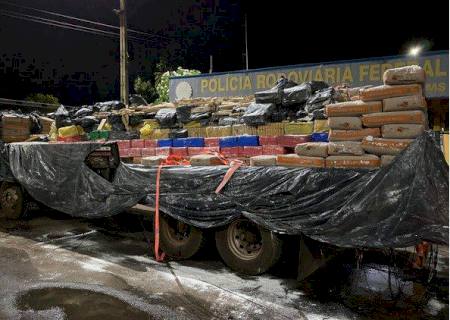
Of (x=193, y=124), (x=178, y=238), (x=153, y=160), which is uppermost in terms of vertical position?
(x=193, y=124)

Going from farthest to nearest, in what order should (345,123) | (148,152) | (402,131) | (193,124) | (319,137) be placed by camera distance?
(193,124) → (148,152) → (319,137) → (345,123) → (402,131)

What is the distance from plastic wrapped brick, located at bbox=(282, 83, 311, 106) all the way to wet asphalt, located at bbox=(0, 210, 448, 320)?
2.78 meters

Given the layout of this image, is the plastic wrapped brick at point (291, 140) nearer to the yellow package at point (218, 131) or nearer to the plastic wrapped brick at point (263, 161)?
the plastic wrapped brick at point (263, 161)

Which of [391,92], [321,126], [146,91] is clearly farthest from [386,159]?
[146,91]

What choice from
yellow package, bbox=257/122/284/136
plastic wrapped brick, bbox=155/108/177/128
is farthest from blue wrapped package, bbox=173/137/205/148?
yellow package, bbox=257/122/284/136

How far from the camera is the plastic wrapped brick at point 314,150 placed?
5543mm

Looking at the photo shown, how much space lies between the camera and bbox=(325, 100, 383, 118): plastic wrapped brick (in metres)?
5.33

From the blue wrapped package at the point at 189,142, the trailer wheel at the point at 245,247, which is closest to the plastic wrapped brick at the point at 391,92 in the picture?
the trailer wheel at the point at 245,247

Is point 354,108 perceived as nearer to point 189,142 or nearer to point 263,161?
point 263,161

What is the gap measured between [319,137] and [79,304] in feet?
13.8

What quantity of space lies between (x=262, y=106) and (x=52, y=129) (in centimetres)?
662

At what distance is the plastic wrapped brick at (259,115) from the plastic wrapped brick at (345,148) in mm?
1957

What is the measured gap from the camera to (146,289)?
224 inches

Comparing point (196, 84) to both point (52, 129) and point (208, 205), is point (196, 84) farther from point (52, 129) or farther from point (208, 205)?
point (208, 205)
